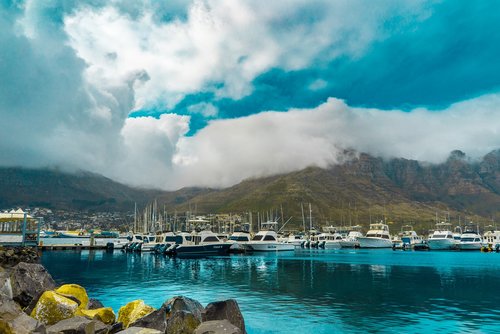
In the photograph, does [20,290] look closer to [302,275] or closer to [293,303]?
[293,303]

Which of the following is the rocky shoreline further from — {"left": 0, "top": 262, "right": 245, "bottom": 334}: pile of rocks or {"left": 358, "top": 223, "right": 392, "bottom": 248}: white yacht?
{"left": 358, "top": 223, "right": 392, "bottom": 248}: white yacht

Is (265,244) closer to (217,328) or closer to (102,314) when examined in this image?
(102,314)

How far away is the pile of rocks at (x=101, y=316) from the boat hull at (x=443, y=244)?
476 ft

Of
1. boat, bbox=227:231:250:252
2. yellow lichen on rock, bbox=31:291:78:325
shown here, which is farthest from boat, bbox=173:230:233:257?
yellow lichen on rock, bbox=31:291:78:325

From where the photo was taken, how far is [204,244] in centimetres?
10569

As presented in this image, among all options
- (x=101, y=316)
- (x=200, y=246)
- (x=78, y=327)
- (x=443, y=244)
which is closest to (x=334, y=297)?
(x=101, y=316)

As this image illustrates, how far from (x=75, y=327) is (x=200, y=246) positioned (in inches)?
3524

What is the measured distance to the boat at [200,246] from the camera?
104 m

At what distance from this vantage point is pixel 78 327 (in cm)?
1636

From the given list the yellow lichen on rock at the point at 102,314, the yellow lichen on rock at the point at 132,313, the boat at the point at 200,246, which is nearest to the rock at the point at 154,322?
the yellow lichen on rock at the point at 132,313

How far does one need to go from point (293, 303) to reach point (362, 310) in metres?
6.03

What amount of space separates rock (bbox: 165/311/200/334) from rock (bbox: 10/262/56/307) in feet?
40.0

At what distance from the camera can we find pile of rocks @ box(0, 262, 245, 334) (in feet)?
51.6

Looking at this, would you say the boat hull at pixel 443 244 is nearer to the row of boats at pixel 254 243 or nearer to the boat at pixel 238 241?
the row of boats at pixel 254 243
